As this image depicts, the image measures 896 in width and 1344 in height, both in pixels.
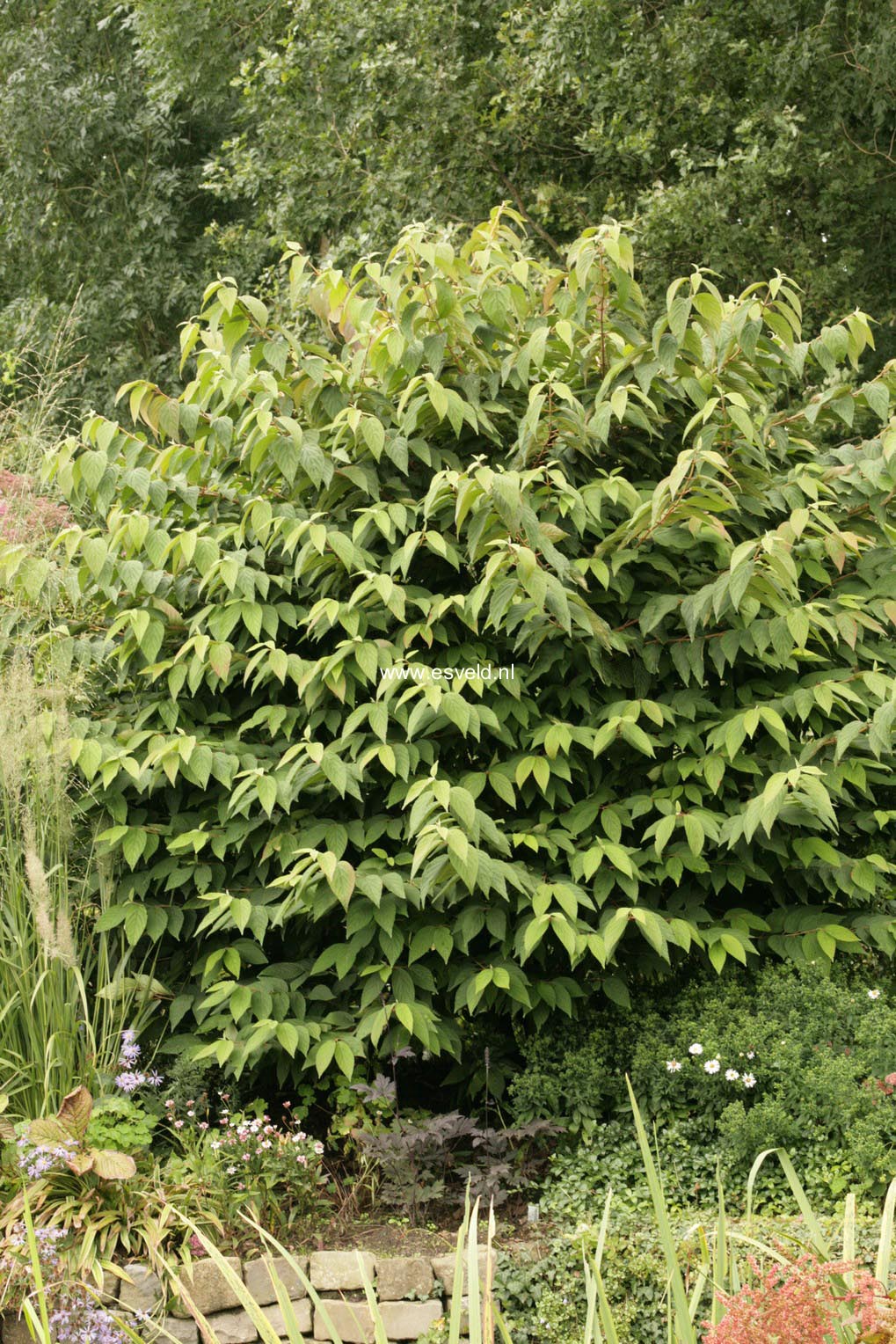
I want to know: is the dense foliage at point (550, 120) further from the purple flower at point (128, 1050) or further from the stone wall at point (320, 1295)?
the stone wall at point (320, 1295)

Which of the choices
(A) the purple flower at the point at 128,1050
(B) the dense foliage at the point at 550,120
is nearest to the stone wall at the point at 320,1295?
(A) the purple flower at the point at 128,1050

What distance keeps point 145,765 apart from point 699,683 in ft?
5.20

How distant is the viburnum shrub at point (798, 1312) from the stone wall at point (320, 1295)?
61.3 inches

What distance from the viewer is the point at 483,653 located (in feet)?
11.6

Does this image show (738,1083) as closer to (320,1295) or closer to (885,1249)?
(320,1295)

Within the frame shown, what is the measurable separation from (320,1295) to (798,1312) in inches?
71.6

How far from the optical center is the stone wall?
2.91m

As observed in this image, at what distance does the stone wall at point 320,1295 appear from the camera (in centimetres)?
291

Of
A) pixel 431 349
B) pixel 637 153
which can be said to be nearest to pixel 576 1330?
pixel 431 349

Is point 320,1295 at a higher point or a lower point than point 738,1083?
lower

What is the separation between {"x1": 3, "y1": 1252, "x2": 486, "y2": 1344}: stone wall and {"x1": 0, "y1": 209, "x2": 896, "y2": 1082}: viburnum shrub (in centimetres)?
51

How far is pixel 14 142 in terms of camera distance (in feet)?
36.8

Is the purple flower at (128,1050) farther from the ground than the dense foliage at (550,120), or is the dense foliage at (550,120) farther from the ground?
the dense foliage at (550,120)


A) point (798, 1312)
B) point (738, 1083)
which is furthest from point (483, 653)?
point (798, 1312)
